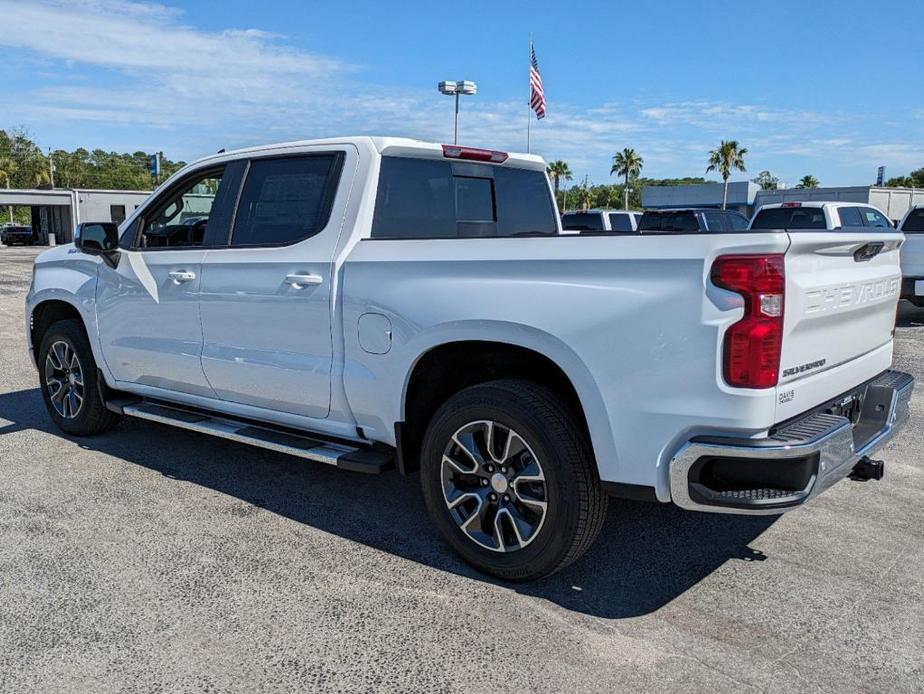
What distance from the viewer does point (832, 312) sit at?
3234mm

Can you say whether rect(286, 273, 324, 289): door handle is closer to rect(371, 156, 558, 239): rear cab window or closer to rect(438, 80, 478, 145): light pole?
rect(371, 156, 558, 239): rear cab window

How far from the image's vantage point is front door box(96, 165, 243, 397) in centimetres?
478

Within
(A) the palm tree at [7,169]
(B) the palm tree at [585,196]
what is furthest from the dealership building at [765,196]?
(A) the palm tree at [7,169]

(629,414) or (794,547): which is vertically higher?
(629,414)

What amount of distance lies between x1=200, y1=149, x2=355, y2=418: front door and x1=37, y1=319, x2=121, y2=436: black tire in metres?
1.44

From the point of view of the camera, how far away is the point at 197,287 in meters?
4.70

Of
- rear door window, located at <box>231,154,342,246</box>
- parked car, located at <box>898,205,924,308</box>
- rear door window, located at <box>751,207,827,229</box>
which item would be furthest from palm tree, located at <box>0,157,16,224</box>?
rear door window, located at <box>231,154,342,246</box>

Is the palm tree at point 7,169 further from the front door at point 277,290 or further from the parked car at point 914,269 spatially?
the front door at point 277,290

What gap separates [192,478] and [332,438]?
1.24 m

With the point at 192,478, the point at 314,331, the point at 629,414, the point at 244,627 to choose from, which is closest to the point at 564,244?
the point at 629,414

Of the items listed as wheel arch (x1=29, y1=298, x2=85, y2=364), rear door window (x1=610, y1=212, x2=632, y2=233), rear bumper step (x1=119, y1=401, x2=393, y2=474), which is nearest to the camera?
rear bumper step (x1=119, y1=401, x2=393, y2=474)

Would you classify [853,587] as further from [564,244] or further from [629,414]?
[564,244]

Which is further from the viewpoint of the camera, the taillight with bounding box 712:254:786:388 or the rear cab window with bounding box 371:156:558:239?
the rear cab window with bounding box 371:156:558:239

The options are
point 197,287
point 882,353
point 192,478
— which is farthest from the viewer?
point 192,478
